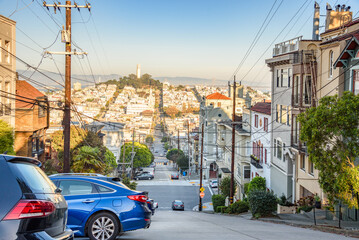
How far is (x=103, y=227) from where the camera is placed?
30.8 feet

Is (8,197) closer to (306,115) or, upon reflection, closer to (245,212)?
(306,115)

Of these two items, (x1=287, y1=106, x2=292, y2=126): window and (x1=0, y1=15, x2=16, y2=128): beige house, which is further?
(x1=287, y1=106, x2=292, y2=126): window

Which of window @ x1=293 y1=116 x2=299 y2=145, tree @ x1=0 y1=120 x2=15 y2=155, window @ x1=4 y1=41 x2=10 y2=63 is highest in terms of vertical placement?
window @ x1=4 y1=41 x2=10 y2=63

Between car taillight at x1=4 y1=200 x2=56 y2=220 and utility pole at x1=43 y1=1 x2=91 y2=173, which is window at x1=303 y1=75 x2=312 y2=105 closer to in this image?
utility pole at x1=43 y1=1 x2=91 y2=173

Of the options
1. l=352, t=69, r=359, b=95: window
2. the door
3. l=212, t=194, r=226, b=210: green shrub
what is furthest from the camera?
l=212, t=194, r=226, b=210: green shrub

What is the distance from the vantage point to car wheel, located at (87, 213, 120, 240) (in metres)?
9.31

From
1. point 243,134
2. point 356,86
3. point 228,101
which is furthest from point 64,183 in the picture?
point 228,101

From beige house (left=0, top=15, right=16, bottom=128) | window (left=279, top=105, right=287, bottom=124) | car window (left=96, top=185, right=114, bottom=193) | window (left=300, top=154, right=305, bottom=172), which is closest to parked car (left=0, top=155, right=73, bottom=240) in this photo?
car window (left=96, top=185, right=114, bottom=193)

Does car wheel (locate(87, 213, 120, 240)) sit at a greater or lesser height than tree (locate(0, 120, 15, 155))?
lesser

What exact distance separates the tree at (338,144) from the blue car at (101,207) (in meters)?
8.35

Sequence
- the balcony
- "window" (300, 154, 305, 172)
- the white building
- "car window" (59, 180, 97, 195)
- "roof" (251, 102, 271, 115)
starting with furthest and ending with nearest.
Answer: the balcony, "roof" (251, 102, 271, 115), the white building, "window" (300, 154, 305, 172), "car window" (59, 180, 97, 195)

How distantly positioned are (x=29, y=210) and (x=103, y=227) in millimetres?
5287

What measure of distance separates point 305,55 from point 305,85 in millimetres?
2166

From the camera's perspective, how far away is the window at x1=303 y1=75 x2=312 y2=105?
28891 mm
